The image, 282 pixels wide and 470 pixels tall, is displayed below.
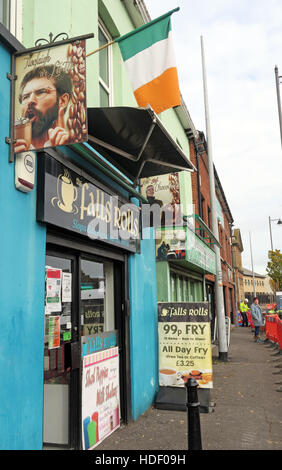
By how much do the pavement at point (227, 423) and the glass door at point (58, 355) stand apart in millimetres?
616

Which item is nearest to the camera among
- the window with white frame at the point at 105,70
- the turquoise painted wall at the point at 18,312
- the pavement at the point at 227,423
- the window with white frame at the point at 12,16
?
the turquoise painted wall at the point at 18,312

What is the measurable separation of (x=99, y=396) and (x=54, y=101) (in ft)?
11.8

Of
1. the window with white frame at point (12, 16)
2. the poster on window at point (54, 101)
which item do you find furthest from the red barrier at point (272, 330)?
the window with white frame at point (12, 16)

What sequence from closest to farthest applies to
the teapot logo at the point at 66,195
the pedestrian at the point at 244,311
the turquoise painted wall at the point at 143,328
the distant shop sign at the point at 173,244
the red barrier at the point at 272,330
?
1. the teapot logo at the point at 66,195
2. the turquoise painted wall at the point at 143,328
3. the distant shop sign at the point at 173,244
4. the red barrier at the point at 272,330
5. the pedestrian at the point at 244,311

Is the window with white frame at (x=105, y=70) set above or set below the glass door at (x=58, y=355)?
above

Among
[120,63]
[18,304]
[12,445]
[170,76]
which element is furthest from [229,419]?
[120,63]

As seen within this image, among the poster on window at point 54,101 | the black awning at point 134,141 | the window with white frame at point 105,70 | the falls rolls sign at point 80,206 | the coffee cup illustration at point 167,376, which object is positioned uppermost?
the window with white frame at point 105,70

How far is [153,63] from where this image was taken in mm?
4562

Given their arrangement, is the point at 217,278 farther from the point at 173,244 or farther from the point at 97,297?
the point at 97,297

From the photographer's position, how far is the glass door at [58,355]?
418 centimetres

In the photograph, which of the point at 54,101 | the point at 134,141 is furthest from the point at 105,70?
the point at 54,101

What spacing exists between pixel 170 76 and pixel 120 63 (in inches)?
108

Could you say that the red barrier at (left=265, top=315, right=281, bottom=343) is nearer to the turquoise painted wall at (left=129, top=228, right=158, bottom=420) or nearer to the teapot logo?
the turquoise painted wall at (left=129, top=228, right=158, bottom=420)

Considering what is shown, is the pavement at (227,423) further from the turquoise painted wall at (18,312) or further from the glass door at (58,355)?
the turquoise painted wall at (18,312)
